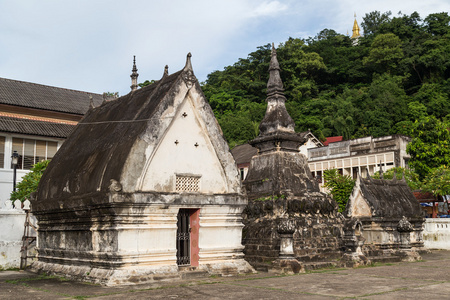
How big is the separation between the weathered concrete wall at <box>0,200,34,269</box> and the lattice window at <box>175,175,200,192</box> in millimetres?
6548

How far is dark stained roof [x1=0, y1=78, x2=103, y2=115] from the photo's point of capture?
3131 centimetres

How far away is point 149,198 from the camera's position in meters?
12.0

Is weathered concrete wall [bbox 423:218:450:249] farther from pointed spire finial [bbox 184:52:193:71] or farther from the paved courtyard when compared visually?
pointed spire finial [bbox 184:52:193:71]

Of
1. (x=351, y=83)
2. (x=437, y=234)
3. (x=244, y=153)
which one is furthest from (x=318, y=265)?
(x=351, y=83)

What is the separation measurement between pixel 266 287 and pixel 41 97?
27.0 m

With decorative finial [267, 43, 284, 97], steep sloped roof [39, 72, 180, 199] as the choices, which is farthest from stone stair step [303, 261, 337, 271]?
decorative finial [267, 43, 284, 97]

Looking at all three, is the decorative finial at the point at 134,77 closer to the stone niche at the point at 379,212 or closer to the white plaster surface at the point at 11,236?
the white plaster surface at the point at 11,236

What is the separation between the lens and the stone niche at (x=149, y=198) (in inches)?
466

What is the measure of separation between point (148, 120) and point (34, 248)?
737cm

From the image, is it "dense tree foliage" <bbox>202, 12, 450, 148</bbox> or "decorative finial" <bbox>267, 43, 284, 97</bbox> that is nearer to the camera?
"decorative finial" <bbox>267, 43, 284, 97</bbox>

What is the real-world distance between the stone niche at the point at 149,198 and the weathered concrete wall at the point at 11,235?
4.85ft

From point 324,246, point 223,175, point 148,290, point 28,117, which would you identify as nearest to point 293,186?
point 324,246

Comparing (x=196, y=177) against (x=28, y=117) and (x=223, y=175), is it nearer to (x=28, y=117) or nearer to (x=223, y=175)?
(x=223, y=175)

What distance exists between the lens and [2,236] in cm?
1603
